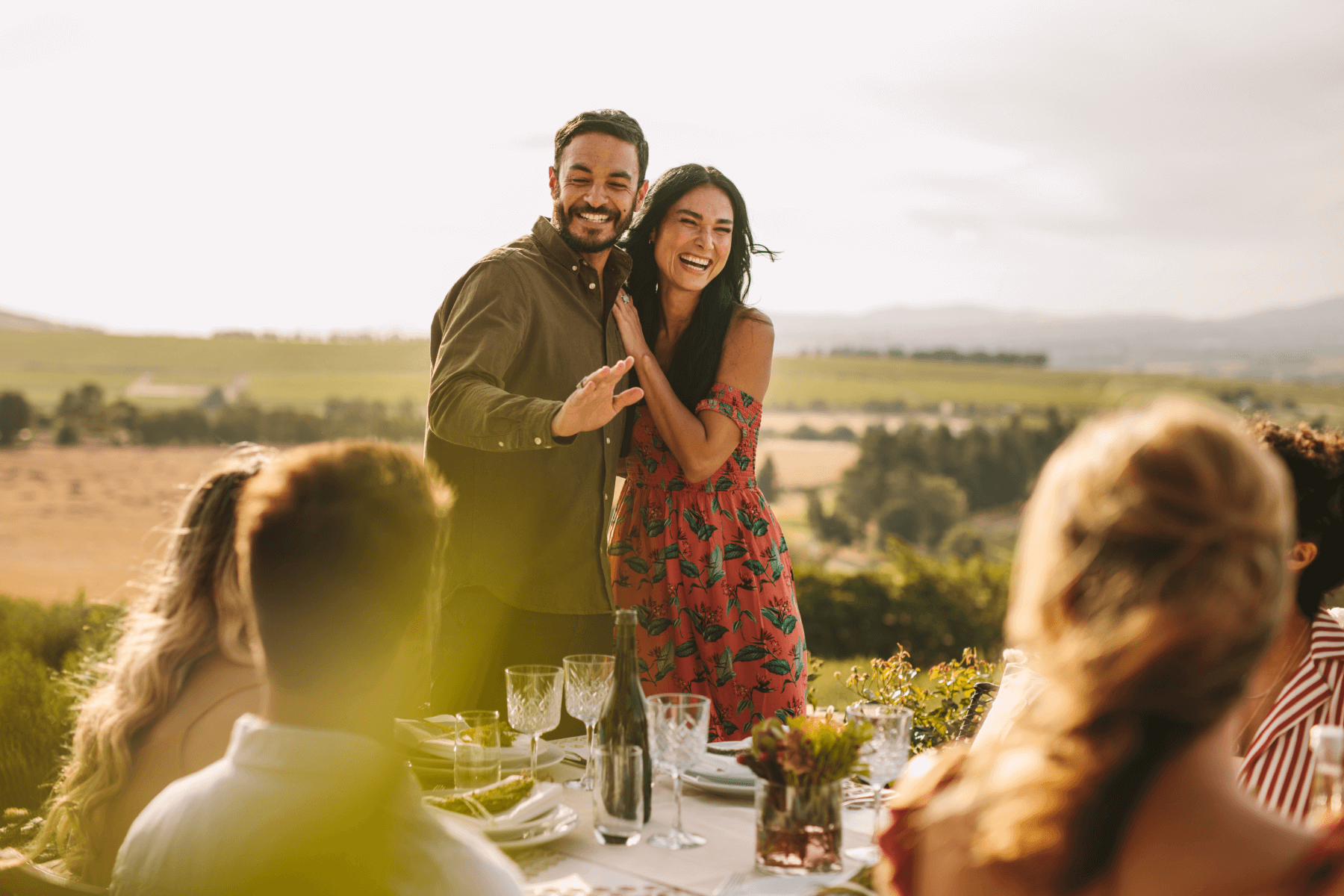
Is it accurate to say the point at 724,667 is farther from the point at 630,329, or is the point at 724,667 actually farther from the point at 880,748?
the point at 880,748

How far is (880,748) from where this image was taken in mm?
1619

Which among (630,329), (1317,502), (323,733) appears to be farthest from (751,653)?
(323,733)

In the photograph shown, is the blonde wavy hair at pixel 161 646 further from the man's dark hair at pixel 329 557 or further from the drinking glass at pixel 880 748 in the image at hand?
the drinking glass at pixel 880 748

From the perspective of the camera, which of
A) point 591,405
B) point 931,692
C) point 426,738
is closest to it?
point 426,738

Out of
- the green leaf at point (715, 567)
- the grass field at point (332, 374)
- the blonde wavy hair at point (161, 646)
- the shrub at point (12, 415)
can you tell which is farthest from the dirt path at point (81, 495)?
the blonde wavy hair at point (161, 646)

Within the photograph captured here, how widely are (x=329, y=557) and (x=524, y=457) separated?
1725 mm

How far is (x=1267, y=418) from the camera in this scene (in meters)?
2.02

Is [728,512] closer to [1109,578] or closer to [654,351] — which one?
[654,351]

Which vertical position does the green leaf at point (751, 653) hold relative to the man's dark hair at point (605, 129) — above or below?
below

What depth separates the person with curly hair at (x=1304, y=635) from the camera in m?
1.79

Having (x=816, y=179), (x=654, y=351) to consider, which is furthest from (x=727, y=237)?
(x=816, y=179)

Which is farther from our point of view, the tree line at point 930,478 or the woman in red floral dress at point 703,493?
the tree line at point 930,478

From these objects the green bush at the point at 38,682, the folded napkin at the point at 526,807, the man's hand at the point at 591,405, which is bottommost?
the green bush at the point at 38,682

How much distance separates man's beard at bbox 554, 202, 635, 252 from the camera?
9.34 feet
